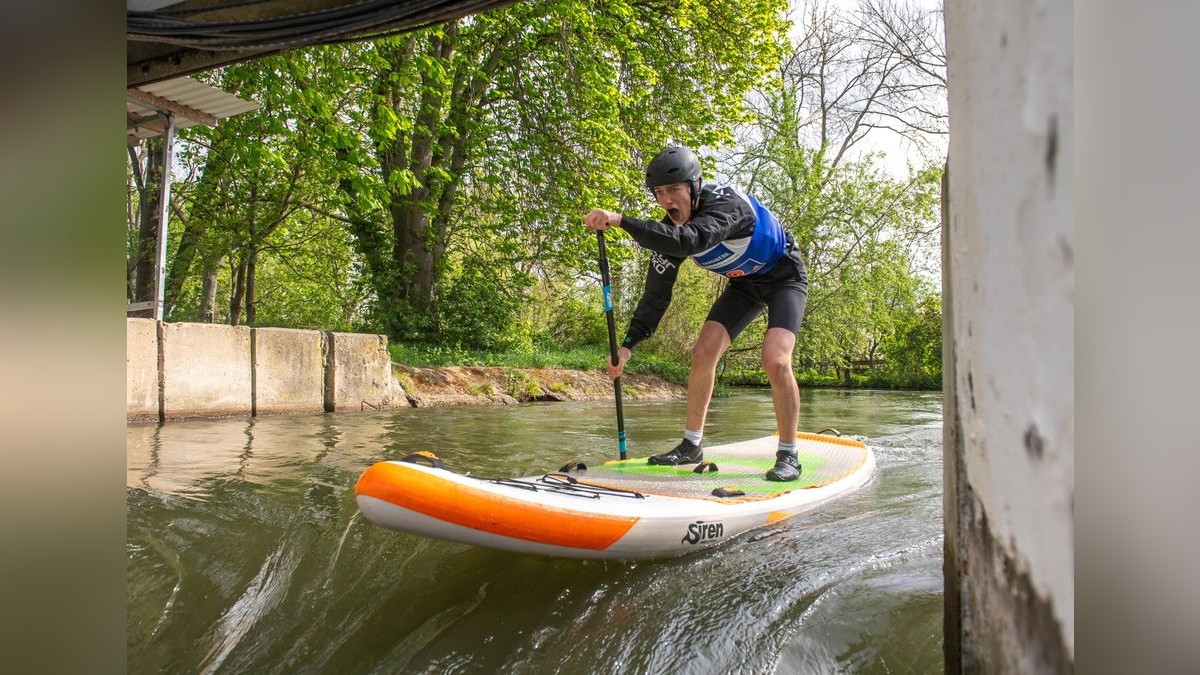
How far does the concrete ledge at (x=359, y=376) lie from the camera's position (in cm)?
874

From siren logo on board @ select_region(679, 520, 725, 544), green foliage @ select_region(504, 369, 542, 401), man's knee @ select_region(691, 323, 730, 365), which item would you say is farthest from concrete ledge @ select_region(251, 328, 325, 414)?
siren logo on board @ select_region(679, 520, 725, 544)

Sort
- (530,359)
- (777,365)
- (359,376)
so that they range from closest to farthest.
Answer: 1. (777,365)
2. (359,376)
3. (530,359)

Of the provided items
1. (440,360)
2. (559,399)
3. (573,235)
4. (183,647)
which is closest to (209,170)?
(440,360)

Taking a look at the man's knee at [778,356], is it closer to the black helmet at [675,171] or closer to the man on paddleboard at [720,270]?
the man on paddleboard at [720,270]

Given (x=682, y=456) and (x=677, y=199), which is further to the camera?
(x=682, y=456)

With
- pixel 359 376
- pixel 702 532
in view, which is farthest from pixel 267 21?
pixel 359 376

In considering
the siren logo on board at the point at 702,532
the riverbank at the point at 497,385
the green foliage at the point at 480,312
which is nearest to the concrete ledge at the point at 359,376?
the riverbank at the point at 497,385

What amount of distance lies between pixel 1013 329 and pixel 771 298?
2905 millimetres

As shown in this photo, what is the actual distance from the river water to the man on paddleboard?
0.87m

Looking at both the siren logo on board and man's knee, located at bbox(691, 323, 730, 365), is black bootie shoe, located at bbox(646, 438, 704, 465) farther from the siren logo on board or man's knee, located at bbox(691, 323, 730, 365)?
the siren logo on board

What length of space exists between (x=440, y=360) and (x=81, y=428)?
11.2 metres

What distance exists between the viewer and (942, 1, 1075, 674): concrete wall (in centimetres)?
124

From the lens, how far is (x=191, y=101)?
758 centimetres

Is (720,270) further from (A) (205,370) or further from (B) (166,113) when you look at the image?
(B) (166,113)
